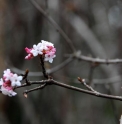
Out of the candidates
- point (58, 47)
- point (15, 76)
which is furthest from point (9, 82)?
point (58, 47)

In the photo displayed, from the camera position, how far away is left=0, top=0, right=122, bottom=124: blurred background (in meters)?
3.80

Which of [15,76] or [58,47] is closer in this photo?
[15,76]

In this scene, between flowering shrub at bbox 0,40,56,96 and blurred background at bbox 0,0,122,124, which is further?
blurred background at bbox 0,0,122,124

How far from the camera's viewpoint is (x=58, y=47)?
386 cm

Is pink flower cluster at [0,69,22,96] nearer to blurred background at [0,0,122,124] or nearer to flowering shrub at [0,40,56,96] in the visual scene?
flowering shrub at [0,40,56,96]

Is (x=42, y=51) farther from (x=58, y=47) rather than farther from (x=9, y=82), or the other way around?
(x=58, y=47)

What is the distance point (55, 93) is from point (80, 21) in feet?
3.36

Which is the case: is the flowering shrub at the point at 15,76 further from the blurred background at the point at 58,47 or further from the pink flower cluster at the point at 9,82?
the blurred background at the point at 58,47

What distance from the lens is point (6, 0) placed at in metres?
4.17

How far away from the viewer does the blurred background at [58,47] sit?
3.80 metres

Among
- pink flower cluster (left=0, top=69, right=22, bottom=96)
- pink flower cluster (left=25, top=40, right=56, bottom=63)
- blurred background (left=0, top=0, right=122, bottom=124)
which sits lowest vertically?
pink flower cluster (left=0, top=69, right=22, bottom=96)

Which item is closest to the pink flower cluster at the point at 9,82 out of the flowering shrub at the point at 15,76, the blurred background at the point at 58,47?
the flowering shrub at the point at 15,76

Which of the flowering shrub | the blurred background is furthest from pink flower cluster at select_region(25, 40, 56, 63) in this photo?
the blurred background

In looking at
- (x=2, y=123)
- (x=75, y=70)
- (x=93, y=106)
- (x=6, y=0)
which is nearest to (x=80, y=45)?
(x=75, y=70)
